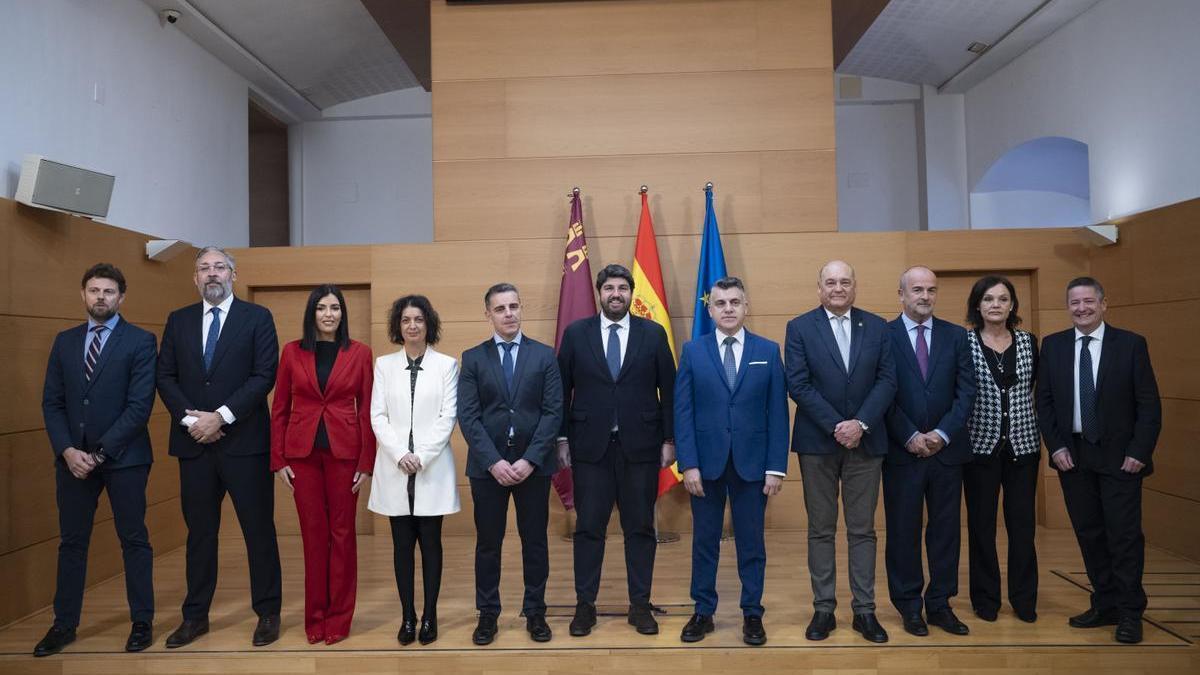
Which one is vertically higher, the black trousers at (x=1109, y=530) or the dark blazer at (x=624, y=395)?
the dark blazer at (x=624, y=395)

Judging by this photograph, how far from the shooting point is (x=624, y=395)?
352 cm

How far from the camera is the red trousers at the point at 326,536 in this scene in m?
3.49

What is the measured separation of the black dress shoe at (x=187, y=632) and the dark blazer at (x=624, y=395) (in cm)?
171

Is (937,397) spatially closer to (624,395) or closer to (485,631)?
(624,395)

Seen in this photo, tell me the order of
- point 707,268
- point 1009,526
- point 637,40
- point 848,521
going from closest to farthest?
point 848,521 → point 1009,526 → point 707,268 → point 637,40

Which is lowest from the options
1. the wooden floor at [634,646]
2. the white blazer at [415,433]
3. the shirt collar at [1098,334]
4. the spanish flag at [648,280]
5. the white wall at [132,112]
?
the wooden floor at [634,646]

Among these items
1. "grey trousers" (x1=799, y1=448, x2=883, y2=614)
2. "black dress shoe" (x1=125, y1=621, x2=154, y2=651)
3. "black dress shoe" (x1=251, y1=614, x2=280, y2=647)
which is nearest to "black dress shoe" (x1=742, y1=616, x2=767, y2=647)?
"grey trousers" (x1=799, y1=448, x2=883, y2=614)

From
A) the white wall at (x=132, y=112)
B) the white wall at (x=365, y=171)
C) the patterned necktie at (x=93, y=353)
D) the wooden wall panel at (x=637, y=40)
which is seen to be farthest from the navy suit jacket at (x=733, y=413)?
the white wall at (x=365, y=171)

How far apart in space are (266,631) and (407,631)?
589mm

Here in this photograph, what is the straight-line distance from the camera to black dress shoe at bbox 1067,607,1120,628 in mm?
3570

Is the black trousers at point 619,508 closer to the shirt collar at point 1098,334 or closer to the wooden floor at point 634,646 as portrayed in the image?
the wooden floor at point 634,646

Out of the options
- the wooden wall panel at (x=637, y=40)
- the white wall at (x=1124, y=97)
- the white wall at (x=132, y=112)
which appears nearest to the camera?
the white wall at (x=132, y=112)

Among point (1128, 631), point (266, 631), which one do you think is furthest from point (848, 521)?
point (266, 631)

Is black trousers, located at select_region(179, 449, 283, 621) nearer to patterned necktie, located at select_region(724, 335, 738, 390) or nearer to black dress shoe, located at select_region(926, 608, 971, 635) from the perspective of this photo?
patterned necktie, located at select_region(724, 335, 738, 390)
